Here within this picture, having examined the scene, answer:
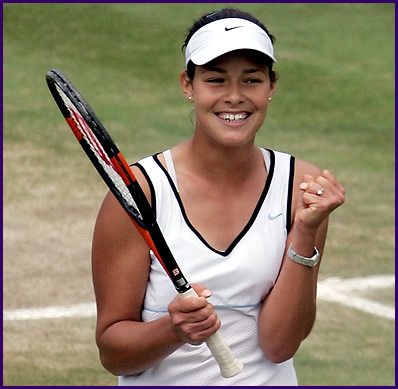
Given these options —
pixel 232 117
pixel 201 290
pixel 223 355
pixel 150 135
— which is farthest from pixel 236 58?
pixel 150 135

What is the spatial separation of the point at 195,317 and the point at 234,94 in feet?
2.71

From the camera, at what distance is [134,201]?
4090 mm

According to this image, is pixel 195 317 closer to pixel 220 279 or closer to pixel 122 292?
pixel 220 279

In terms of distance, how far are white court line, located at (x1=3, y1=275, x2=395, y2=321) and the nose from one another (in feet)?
13.0

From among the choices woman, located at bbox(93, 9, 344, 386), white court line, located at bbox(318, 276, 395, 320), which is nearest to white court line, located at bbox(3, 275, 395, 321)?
white court line, located at bbox(318, 276, 395, 320)

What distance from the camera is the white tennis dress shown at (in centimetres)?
422

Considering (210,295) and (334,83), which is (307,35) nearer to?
(334,83)

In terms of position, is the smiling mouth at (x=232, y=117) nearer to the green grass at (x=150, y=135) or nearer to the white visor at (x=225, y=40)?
the white visor at (x=225, y=40)

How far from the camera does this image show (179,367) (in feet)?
14.1

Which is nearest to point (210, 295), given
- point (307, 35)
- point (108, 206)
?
point (108, 206)

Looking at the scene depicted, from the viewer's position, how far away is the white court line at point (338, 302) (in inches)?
314

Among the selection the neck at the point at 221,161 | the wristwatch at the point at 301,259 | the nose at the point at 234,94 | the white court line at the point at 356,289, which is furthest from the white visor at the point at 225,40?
the white court line at the point at 356,289

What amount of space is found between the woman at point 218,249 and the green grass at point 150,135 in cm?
282

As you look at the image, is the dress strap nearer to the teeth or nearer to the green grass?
the teeth
